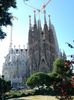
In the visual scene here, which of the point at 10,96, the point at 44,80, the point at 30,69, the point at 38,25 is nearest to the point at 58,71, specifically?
the point at 44,80

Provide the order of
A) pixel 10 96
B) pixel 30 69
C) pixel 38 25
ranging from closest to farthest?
1. pixel 10 96
2. pixel 30 69
3. pixel 38 25

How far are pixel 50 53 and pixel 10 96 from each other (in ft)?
202

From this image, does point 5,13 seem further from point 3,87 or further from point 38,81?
point 38,81

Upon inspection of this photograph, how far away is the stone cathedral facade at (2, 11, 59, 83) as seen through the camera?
12201 centimetres

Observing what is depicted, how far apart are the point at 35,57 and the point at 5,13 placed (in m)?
103

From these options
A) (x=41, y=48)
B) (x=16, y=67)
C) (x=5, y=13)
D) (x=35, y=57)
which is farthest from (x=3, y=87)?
(x=16, y=67)

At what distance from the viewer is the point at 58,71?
8075 cm

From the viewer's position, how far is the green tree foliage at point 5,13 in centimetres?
2027

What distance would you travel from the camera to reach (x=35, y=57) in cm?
12388

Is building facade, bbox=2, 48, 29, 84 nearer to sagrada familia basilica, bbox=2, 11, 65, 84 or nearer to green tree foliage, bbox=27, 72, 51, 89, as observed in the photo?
sagrada familia basilica, bbox=2, 11, 65, 84

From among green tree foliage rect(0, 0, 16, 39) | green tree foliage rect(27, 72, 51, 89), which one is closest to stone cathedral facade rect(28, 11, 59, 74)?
green tree foliage rect(27, 72, 51, 89)

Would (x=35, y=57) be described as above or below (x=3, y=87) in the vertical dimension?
above

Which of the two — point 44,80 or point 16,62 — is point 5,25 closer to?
point 44,80

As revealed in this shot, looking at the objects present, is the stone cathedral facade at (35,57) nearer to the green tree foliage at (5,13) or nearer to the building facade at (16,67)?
the building facade at (16,67)
